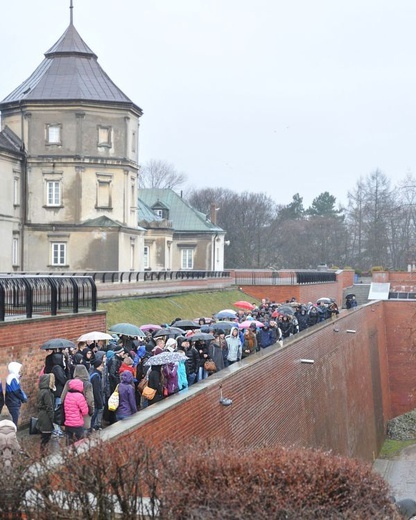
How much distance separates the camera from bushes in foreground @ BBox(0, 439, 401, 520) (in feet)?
24.0

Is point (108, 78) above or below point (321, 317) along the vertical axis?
above

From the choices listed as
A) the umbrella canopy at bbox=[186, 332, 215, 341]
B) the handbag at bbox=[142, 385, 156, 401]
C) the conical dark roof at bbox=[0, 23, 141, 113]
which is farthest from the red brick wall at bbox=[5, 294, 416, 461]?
the conical dark roof at bbox=[0, 23, 141, 113]

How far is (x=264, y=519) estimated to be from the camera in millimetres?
7164

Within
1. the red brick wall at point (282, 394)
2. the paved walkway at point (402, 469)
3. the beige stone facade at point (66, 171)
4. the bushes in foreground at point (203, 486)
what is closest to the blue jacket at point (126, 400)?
the red brick wall at point (282, 394)

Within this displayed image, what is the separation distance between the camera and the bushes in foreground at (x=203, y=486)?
7320mm

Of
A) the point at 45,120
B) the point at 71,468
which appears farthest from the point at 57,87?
the point at 71,468

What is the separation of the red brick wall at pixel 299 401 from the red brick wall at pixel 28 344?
3.40 meters

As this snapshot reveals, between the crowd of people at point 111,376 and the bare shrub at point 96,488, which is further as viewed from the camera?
the crowd of people at point 111,376

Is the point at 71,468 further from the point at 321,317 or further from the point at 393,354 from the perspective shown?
the point at 393,354

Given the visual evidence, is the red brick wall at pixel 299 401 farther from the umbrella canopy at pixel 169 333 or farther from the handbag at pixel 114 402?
the umbrella canopy at pixel 169 333

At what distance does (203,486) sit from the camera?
7.54 metres

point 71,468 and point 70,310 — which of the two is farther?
point 70,310

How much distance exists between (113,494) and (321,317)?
25.1m

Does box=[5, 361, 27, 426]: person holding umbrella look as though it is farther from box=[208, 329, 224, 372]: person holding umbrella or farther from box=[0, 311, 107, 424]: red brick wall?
box=[208, 329, 224, 372]: person holding umbrella
